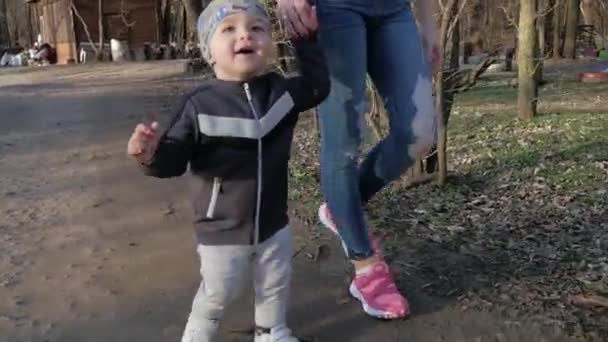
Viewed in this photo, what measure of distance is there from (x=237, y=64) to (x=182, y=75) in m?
15.5

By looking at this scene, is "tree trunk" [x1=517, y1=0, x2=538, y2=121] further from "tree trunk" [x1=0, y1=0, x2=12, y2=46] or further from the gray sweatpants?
"tree trunk" [x1=0, y1=0, x2=12, y2=46]

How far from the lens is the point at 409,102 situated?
2590mm

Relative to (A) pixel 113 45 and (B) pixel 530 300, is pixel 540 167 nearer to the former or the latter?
(B) pixel 530 300

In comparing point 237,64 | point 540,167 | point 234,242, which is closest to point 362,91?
point 237,64

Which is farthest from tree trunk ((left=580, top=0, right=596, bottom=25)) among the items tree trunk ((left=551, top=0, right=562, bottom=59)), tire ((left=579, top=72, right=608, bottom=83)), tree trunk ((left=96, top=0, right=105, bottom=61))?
tree trunk ((left=96, top=0, right=105, bottom=61))

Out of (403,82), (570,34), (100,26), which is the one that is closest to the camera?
(403,82)

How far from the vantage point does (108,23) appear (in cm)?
3194

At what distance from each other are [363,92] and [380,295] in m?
Answer: 0.70

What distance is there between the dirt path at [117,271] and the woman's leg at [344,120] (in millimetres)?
298

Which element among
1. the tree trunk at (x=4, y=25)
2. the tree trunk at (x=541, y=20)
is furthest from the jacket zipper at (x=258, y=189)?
the tree trunk at (x=4, y=25)

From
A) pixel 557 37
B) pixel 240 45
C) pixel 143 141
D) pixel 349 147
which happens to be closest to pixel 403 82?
pixel 349 147

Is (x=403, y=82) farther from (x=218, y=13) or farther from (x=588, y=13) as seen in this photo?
(x=588, y=13)

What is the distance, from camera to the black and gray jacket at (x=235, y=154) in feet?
7.25

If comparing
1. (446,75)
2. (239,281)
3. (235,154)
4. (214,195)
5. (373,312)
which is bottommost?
(373,312)
